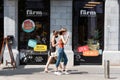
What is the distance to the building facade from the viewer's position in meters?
18.1

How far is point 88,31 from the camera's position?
61.4 ft

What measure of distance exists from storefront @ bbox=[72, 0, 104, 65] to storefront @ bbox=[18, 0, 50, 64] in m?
1.35

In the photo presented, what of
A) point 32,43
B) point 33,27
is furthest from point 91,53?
point 33,27

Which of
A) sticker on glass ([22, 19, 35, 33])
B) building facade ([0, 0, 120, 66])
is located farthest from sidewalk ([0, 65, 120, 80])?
sticker on glass ([22, 19, 35, 33])

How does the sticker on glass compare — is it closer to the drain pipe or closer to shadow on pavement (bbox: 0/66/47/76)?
shadow on pavement (bbox: 0/66/47/76)

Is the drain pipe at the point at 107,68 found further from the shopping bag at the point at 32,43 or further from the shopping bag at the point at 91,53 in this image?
the shopping bag at the point at 32,43

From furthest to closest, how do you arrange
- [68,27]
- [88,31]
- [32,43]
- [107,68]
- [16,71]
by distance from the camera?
[88,31] → [32,43] → [68,27] → [16,71] → [107,68]

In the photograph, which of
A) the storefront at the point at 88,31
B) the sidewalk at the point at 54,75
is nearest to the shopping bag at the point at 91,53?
the storefront at the point at 88,31

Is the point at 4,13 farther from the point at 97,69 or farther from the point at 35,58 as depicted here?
the point at 97,69

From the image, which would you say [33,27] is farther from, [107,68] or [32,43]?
[107,68]

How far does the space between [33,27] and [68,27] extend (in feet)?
5.39

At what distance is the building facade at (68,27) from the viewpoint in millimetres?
18125

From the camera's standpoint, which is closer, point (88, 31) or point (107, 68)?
point (107, 68)

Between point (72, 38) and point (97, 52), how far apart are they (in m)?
1.37
